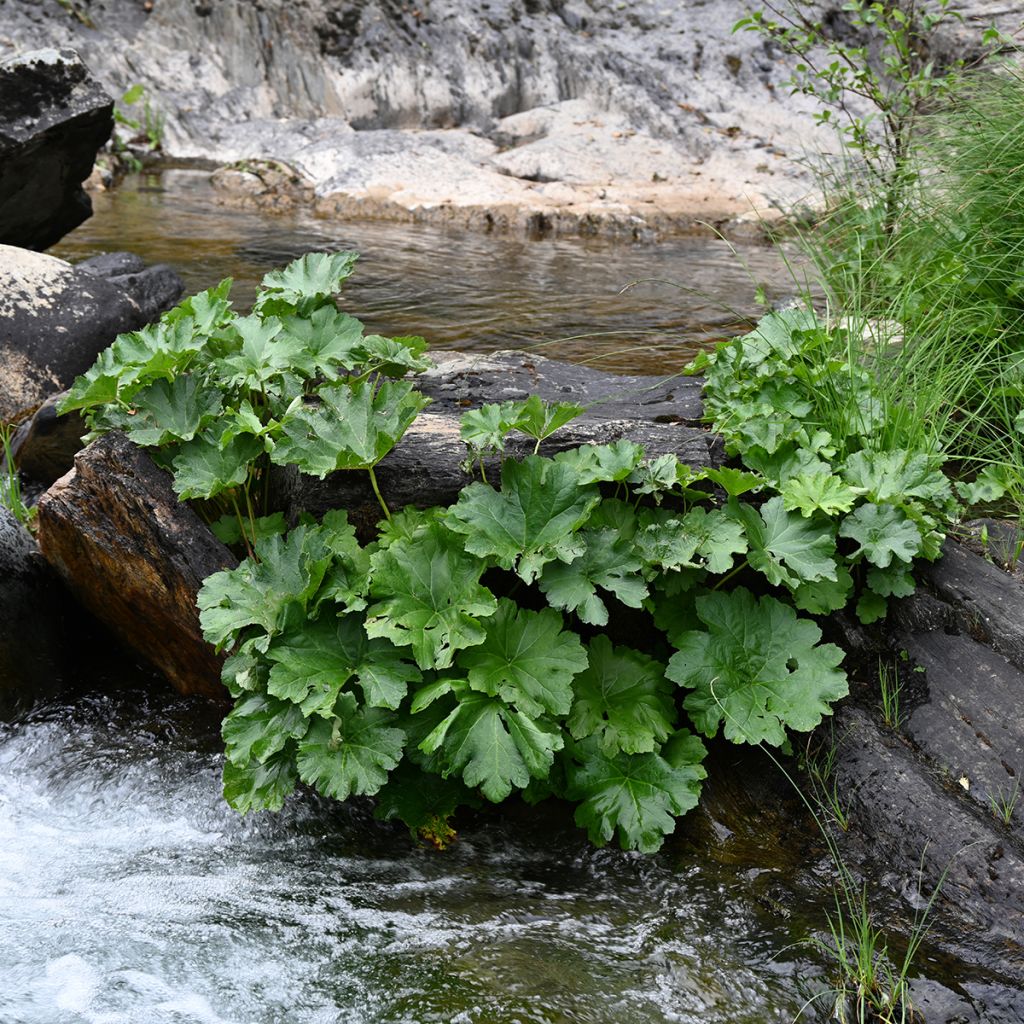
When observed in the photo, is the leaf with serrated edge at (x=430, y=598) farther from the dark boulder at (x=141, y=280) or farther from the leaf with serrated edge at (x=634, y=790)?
the dark boulder at (x=141, y=280)

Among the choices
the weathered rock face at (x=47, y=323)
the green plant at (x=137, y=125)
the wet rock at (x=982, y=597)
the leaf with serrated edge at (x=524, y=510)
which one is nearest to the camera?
the leaf with serrated edge at (x=524, y=510)

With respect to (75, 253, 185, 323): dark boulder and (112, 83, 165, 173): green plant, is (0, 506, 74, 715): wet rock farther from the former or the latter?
(112, 83, 165, 173): green plant

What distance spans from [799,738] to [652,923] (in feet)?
2.32

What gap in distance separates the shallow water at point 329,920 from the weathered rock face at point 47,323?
269 cm

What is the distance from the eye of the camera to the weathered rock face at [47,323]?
208 inches

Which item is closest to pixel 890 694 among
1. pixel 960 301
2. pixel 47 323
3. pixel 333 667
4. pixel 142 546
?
pixel 333 667

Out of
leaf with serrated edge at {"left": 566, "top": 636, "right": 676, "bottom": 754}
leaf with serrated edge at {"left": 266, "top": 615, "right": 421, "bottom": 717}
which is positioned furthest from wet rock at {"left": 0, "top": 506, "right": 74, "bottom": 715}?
leaf with serrated edge at {"left": 566, "top": 636, "right": 676, "bottom": 754}

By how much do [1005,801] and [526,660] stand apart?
1269 mm

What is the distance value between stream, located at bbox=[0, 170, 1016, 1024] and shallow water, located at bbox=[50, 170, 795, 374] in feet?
9.83

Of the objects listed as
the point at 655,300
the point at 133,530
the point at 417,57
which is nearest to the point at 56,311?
the point at 133,530

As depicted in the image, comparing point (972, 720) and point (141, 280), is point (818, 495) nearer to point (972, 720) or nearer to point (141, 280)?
point (972, 720)

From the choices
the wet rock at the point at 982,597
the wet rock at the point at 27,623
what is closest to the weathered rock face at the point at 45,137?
the wet rock at the point at 27,623

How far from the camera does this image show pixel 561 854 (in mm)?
2889

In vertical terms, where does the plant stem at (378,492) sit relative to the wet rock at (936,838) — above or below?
above
